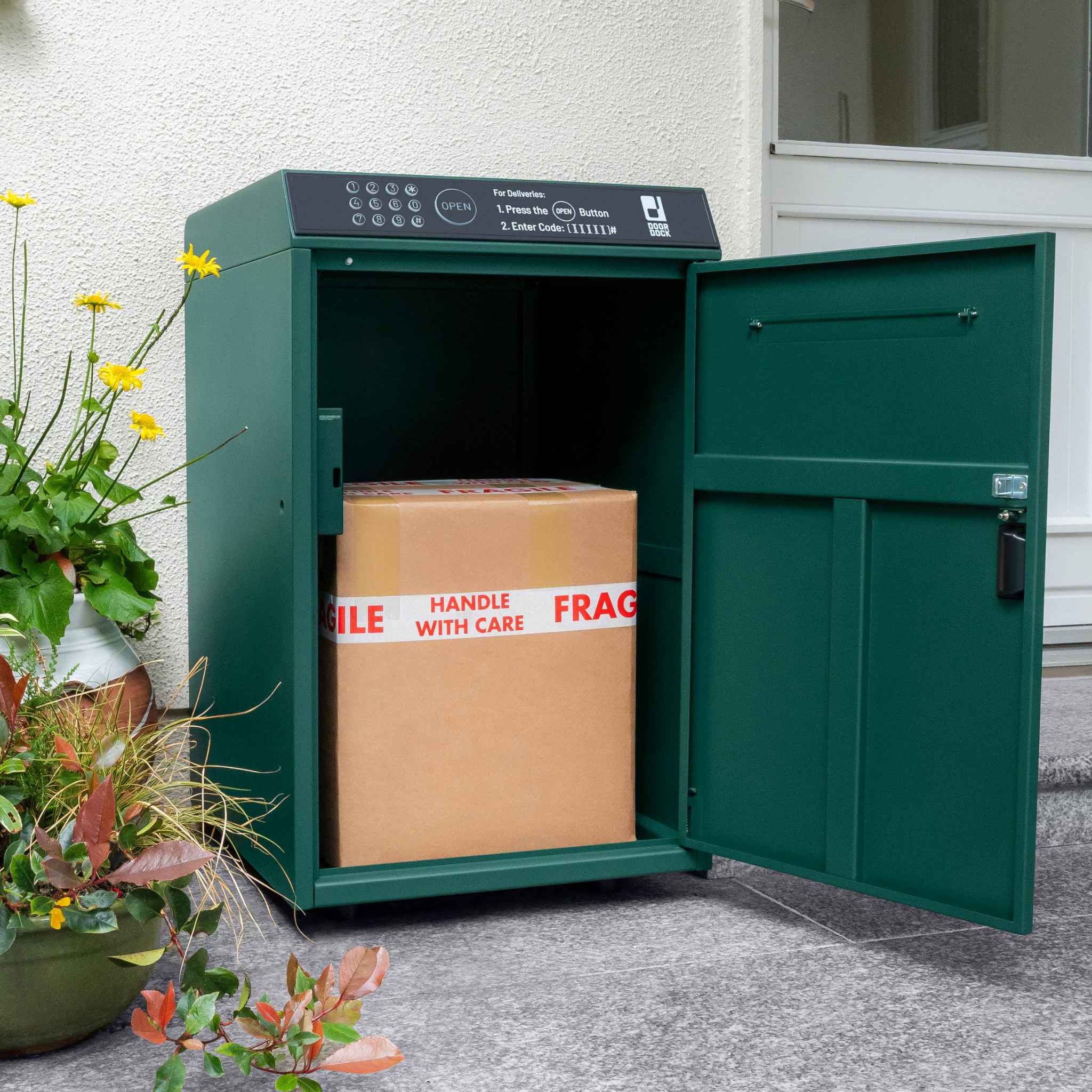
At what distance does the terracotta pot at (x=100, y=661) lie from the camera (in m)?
1.71

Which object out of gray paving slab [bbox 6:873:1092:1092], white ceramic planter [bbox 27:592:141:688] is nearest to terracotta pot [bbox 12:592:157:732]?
white ceramic planter [bbox 27:592:141:688]

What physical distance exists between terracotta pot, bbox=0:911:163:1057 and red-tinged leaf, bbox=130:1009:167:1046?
0.13m

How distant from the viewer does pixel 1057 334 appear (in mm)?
2814

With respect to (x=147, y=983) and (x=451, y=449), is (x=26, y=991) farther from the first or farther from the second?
(x=451, y=449)

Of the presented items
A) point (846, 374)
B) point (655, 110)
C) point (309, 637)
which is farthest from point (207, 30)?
point (846, 374)

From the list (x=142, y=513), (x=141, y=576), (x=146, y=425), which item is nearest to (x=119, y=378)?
(x=146, y=425)

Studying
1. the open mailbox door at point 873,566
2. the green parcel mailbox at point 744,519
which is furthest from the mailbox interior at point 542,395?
the open mailbox door at point 873,566

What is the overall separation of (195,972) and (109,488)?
0.70 m

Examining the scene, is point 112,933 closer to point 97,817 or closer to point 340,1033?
point 97,817

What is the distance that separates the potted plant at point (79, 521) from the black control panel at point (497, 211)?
173mm

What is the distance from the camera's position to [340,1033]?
1.22m

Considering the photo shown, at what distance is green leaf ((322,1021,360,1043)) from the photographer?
121cm

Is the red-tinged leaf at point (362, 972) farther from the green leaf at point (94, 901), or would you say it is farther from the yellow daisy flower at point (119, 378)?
the yellow daisy flower at point (119, 378)

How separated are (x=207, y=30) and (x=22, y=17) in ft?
0.86
